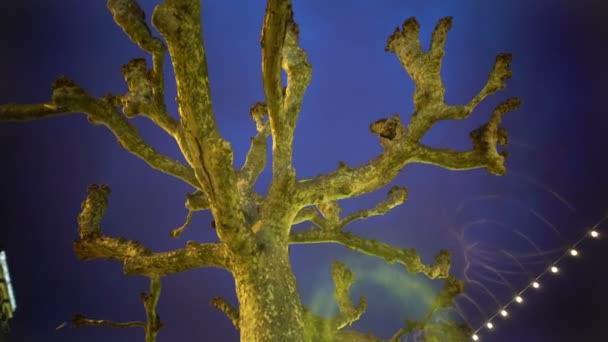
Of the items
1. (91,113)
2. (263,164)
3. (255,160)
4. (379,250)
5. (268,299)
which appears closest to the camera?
(268,299)

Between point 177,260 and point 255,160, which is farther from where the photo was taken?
point 255,160

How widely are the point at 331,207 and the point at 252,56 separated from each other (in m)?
30.2

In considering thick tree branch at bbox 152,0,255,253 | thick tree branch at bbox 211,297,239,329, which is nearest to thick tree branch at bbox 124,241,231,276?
thick tree branch at bbox 152,0,255,253

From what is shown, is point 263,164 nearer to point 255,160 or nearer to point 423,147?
point 255,160

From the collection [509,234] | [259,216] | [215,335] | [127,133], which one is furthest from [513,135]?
[215,335]

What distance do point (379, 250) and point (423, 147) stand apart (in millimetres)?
1651

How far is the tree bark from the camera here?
3739 millimetres

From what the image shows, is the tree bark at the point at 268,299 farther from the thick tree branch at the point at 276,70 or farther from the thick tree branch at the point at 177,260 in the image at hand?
the thick tree branch at the point at 276,70

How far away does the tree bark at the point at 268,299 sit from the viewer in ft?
12.3

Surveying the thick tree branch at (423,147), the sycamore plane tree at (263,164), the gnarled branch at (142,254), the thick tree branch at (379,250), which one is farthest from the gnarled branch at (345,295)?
the gnarled branch at (142,254)

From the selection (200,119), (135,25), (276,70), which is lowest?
(200,119)

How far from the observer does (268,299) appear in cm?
390

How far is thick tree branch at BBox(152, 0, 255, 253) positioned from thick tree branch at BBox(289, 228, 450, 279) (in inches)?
74.4

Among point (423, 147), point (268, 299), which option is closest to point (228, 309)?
point (268, 299)
